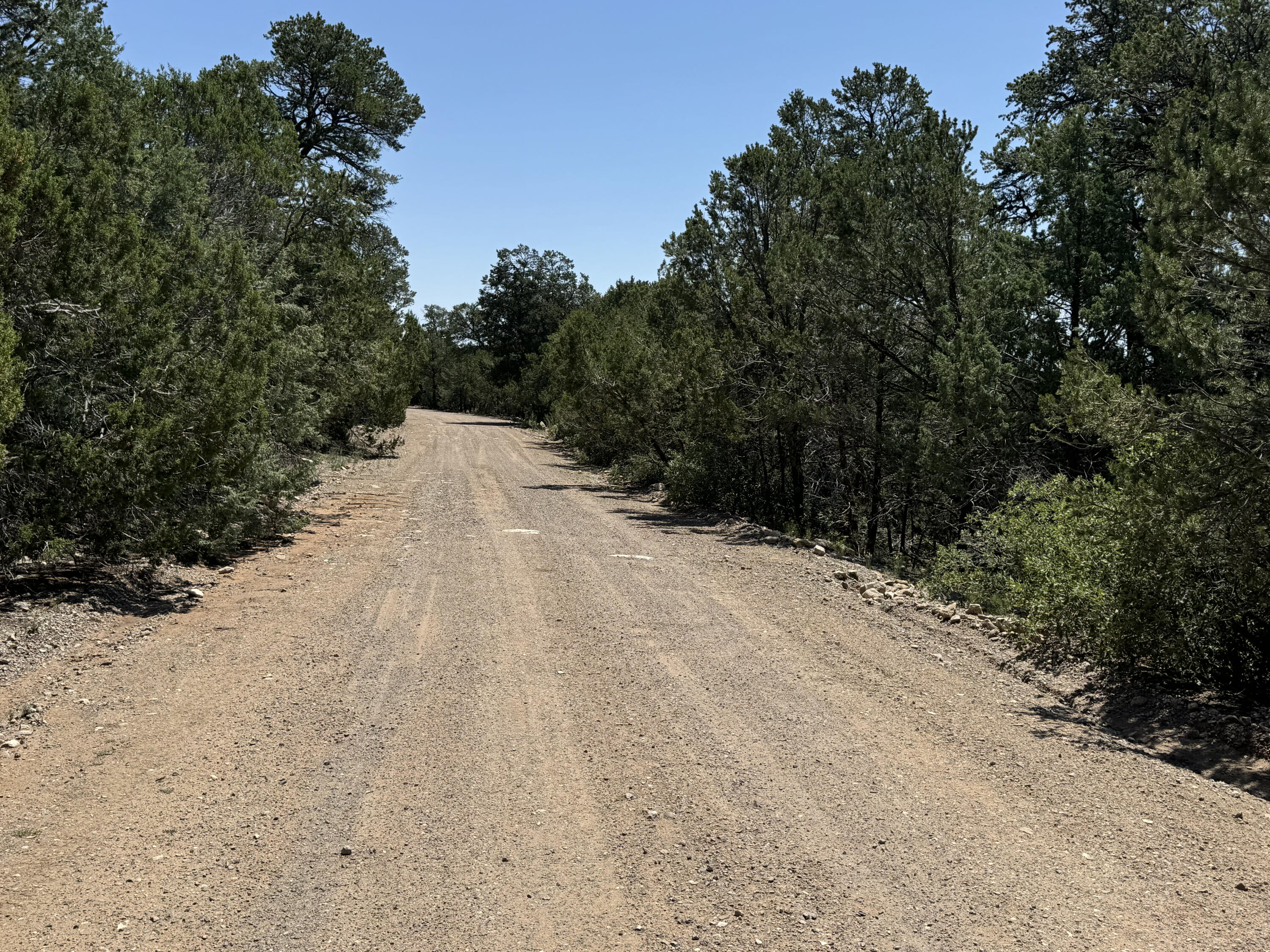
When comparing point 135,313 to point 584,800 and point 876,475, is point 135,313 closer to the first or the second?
point 584,800

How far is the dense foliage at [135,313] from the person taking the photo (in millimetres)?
8352

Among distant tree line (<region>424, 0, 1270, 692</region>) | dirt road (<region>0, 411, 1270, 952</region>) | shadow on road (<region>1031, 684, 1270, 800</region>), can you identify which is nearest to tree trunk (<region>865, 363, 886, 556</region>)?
distant tree line (<region>424, 0, 1270, 692</region>)

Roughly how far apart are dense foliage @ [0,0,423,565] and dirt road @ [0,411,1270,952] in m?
1.47

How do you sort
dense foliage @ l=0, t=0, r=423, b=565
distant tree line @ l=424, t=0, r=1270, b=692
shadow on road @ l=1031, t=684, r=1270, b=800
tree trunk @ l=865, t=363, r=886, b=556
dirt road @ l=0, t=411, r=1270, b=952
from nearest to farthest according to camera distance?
dirt road @ l=0, t=411, r=1270, b=952
shadow on road @ l=1031, t=684, r=1270, b=800
distant tree line @ l=424, t=0, r=1270, b=692
dense foliage @ l=0, t=0, r=423, b=565
tree trunk @ l=865, t=363, r=886, b=556

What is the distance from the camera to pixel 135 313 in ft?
29.7

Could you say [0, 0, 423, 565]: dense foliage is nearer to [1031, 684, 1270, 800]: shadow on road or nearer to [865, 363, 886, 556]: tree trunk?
[1031, 684, 1270, 800]: shadow on road

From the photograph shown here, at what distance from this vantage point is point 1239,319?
23.1ft

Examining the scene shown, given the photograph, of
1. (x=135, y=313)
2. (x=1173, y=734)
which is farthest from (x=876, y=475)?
(x=135, y=313)

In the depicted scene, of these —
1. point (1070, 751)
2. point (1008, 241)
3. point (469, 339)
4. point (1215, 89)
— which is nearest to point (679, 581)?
point (1070, 751)

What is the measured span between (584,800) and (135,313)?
22.7 ft

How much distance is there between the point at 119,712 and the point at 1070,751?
6.50 meters

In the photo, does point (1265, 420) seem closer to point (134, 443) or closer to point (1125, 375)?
point (1125, 375)

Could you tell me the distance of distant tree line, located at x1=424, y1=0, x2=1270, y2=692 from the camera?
7098mm

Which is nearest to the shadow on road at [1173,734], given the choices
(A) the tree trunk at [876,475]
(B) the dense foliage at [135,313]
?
(B) the dense foliage at [135,313]
